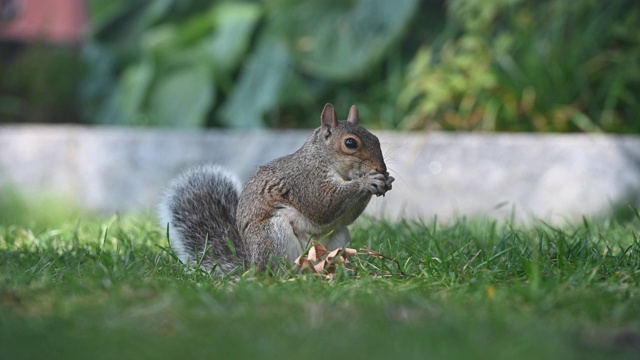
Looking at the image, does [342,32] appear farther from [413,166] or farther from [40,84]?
[40,84]

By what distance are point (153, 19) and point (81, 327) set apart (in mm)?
5886

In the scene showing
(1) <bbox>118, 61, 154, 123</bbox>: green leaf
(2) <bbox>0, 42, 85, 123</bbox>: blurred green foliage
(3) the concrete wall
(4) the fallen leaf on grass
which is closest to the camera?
(4) the fallen leaf on grass

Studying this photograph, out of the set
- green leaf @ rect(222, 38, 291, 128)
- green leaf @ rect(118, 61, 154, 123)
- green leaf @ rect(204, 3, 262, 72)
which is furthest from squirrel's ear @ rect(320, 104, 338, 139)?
green leaf @ rect(118, 61, 154, 123)

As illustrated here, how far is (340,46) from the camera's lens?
21.0ft

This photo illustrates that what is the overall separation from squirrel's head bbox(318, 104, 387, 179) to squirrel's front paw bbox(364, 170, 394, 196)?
0.27 feet

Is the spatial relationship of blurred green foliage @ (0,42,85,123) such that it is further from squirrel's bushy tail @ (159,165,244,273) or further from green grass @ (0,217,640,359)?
green grass @ (0,217,640,359)

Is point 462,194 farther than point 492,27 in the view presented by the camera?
No

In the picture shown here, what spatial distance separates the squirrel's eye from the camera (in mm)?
3070

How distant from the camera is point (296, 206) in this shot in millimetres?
3080

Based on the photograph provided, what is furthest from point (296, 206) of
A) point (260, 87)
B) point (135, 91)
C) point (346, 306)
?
point (135, 91)

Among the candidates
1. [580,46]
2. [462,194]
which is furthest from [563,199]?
[580,46]

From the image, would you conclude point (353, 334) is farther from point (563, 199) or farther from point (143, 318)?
point (563, 199)

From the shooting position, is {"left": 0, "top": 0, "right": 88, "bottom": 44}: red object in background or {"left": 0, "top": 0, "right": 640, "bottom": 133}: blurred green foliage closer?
{"left": 0, "top": 0, "right": 640, "bottom": 133}: blurred green foliage

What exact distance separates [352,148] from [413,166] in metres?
2.59
